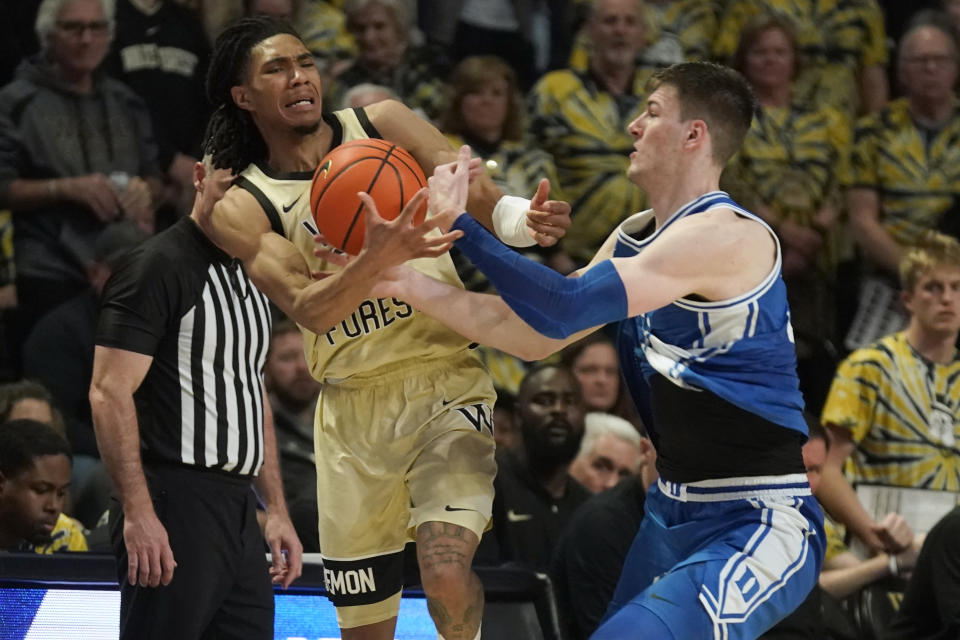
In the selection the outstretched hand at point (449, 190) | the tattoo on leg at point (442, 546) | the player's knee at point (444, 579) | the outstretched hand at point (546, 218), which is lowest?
the player's knee at point (444, 579)

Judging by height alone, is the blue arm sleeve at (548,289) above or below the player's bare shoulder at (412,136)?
below

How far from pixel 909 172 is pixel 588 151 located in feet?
6.13

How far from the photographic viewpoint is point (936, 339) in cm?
684

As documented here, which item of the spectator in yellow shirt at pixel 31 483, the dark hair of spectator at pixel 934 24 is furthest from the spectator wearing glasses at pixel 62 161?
the dark hair of spectator at pixel 934 24

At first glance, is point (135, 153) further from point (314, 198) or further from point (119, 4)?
point (314, 198)

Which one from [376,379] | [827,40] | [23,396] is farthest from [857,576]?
[827,40]

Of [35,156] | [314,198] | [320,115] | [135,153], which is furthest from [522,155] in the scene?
[314,198]

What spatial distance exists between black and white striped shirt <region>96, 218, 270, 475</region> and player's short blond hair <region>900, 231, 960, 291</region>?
11.3 feet

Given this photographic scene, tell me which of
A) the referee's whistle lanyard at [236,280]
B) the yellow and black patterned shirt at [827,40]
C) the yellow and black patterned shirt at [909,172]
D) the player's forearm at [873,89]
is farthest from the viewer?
the player's forearm at [873,89]

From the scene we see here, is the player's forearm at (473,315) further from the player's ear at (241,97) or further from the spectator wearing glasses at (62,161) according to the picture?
the spectator wearing glasses at (62,161)

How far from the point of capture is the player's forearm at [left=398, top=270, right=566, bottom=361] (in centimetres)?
401

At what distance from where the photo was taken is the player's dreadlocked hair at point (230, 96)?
4.63 meters

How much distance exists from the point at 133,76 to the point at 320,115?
3.27 meters

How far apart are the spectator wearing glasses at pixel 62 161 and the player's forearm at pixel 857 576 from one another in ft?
11.7
